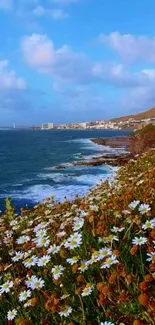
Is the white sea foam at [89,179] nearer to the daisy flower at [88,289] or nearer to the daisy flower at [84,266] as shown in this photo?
the daisy flower at [84,266]

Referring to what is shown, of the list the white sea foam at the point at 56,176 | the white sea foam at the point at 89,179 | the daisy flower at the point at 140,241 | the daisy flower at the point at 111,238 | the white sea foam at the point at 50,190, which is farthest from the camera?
the white sea foam at the point at 56,176

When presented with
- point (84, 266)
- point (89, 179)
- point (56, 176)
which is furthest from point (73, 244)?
point (56, 176)

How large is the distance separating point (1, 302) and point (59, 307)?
2.83 ft

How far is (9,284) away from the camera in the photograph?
329 centimetres

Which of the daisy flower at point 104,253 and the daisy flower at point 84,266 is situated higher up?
the daisy flower at point 104,253

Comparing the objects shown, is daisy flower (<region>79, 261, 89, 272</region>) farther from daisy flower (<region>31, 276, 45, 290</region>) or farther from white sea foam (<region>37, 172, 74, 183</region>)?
white sea foam (<region>37, 172, 74, 183</region>)

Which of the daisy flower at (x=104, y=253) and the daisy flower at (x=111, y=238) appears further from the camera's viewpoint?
the daisy flower at (x=111, y=238)

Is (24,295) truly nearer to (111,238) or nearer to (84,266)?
(84,266)

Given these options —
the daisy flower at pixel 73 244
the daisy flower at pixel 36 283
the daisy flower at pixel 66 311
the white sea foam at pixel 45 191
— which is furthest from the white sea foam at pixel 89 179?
the daisy flower at pixel 66 311

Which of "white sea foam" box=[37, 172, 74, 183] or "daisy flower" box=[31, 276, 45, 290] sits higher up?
"daisy flower" box=[31, 276, 45, 290]

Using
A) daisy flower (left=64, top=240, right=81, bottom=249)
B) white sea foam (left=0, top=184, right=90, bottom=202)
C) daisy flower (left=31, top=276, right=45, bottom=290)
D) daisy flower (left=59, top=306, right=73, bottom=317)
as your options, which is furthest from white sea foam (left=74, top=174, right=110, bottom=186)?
daisy flower (left=59, top=306, right=73, bottom=317)

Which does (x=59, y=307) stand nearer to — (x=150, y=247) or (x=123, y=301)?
(x=123, y=301)

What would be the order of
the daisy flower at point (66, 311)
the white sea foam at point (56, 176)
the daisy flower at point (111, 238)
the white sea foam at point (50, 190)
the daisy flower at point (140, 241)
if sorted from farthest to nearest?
the white sea foam at point (56, 176) → the white sea foam at point (50, 190) → the daisy flower at point (111, 238) → the daisy flower at point (140, 241) → the daisy flower at point (66, 311)

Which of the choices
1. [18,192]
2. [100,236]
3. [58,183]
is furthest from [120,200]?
[58,183]
